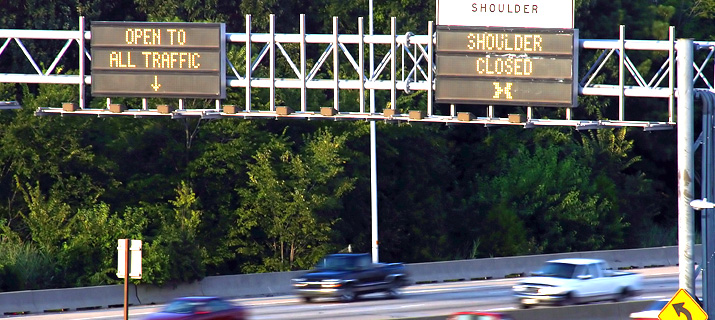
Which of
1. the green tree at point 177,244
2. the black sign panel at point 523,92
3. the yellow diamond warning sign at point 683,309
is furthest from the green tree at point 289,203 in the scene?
the yellow diamond warning sign at point 683,309

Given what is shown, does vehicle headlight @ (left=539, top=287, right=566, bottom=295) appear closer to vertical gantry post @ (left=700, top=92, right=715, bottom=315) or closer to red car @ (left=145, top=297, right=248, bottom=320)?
vertical gantry post @ (left=700, top=92, right=715, bottom=315)

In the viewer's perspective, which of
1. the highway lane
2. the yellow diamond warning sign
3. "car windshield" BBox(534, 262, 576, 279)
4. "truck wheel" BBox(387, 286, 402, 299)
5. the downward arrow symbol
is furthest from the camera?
"truck wheel" BBox(387, 286, 402, 299)

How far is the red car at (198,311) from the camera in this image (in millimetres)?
24016

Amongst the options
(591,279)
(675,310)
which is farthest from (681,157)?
(591,279)

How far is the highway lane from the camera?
1153 inches

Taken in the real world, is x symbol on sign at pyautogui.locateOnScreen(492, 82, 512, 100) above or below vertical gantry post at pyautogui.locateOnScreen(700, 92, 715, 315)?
above

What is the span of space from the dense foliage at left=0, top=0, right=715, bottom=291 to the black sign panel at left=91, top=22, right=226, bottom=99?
583 inches

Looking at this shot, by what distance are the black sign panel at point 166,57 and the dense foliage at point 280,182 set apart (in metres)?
14.8

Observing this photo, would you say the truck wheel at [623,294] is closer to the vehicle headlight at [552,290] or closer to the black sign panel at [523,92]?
the vehicle headlight at [552,290]

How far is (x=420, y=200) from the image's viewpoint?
53.5 metres

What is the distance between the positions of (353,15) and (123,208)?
1572cm

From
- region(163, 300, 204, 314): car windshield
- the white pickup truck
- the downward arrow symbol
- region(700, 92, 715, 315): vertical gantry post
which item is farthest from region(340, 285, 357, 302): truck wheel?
region(700, 92, 715, 315): vertical gantry post

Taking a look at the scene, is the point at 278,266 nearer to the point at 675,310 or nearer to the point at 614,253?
the point at 614,253

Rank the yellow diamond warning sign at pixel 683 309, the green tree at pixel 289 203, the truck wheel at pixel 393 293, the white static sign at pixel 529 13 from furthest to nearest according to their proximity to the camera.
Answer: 1. the green tree at pixel 289 203
2. the truck wheel at pixel 393 293
3. the white static sign at pixel 529 13
4. the yellow diamond warning sign at pixel 683 309
